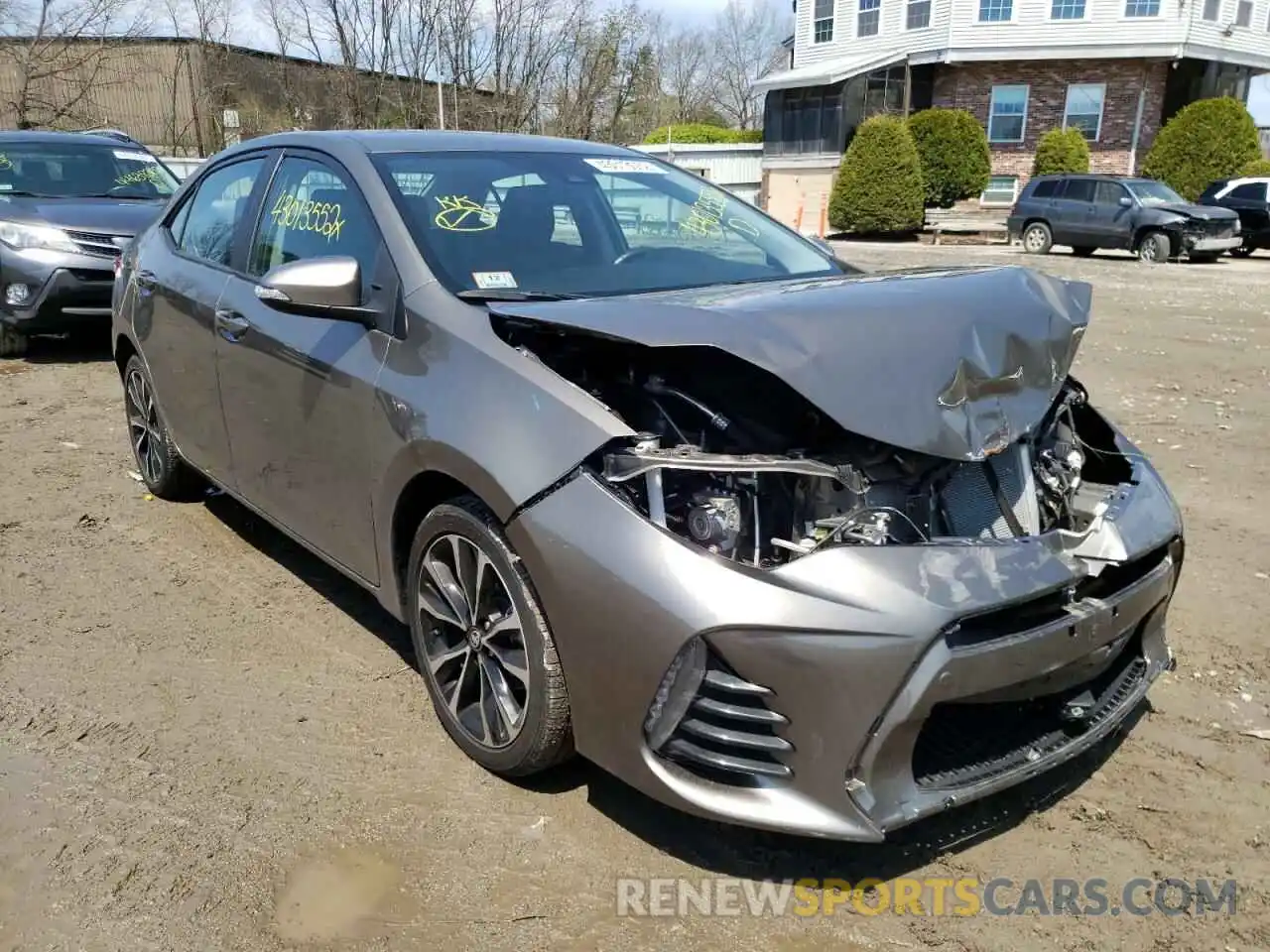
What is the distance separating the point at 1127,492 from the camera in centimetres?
288

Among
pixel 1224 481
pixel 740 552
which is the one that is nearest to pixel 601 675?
pixel 740 552

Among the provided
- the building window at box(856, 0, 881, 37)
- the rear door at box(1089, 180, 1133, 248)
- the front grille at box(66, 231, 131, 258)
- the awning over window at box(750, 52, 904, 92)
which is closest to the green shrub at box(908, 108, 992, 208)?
the awning over window at box(750, 52, 904, 92)

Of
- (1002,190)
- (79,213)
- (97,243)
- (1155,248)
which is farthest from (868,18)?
(97,243)

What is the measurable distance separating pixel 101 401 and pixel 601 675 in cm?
653

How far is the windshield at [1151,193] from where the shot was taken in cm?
1967

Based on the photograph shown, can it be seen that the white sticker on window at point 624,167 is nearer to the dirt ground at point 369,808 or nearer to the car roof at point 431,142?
the car roof at point 431,142

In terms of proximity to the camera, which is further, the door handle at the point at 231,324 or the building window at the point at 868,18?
the building window at the point at 868,18

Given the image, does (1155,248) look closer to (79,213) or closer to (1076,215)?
(1076,215)

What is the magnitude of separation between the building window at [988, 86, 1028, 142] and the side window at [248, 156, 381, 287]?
3170 centimetres

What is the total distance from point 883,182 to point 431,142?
948 inches

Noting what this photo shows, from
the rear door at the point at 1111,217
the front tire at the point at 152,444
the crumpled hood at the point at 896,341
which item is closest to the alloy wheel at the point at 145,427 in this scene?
the front tire at the point at 152,444

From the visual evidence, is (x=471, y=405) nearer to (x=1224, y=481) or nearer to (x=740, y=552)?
(x=740, y=552)

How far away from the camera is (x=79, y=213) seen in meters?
8.68

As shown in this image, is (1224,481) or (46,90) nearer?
(1224,481)
